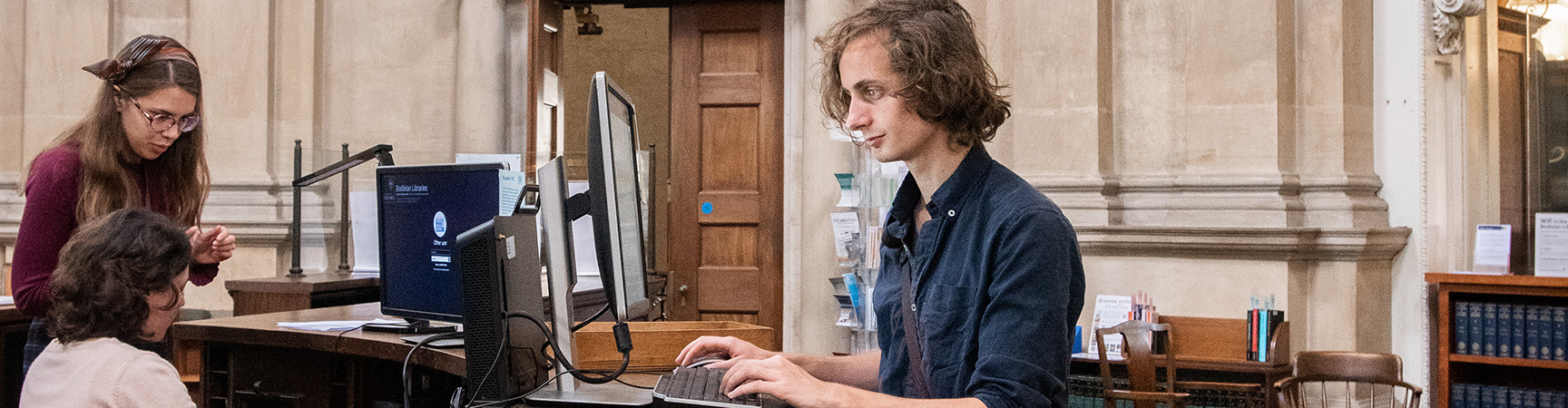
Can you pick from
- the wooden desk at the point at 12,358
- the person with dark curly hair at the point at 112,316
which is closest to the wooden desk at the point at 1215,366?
the person with dark curly hair at the point at 112,316

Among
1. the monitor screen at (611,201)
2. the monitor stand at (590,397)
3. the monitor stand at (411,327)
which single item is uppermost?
the monitor screen at (611,201)

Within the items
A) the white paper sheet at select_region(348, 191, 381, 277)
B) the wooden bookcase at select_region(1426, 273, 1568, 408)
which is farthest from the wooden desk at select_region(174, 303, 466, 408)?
the wooden bookcase at select_region(1426, 273, 1568, 408)

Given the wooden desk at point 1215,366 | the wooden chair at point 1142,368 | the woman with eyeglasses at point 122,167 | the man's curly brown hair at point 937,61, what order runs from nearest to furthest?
the man's curly brown hair at point 937,61 < the woman with eyeglasses at point 122,167 < the wooden chair at point 1142,368 < the wooden desk at point 1215,366

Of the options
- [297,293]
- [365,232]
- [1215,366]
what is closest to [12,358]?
[297,293]

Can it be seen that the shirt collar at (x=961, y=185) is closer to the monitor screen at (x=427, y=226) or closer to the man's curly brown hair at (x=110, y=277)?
the monitor screen at (x=427, y=226)

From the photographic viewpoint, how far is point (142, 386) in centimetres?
204

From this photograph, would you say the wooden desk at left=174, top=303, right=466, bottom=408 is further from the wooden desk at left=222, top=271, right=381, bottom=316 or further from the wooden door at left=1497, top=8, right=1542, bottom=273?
the wooden door at left=1497, top=8, right=1542, bottom=273

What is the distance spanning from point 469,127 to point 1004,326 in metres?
5.50

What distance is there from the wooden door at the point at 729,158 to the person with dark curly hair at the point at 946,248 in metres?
4.80

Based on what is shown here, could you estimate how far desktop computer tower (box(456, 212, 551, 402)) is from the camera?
6.08 ft

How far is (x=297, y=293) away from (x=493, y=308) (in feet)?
9.10

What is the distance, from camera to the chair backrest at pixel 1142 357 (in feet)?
15.3

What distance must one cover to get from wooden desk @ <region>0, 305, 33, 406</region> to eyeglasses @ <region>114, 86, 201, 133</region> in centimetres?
170

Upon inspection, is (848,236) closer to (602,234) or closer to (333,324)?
(333,324)
